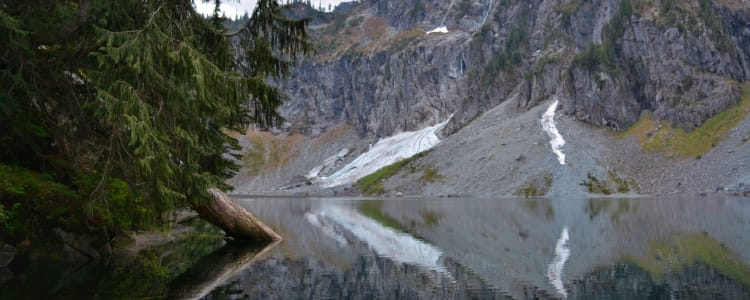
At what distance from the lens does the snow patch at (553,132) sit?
115 m

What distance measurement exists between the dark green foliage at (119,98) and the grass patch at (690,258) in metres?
12.7

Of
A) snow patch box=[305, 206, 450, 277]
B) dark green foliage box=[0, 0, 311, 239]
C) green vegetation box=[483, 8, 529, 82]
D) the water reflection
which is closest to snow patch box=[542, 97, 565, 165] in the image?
green vegetation box=[483, 8, 529, 82]

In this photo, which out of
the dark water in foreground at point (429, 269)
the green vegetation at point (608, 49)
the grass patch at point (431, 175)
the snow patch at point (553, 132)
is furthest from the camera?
the green vegetation at point (608, 49)

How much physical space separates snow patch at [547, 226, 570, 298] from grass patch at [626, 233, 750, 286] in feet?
7.48

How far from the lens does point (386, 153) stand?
573ft

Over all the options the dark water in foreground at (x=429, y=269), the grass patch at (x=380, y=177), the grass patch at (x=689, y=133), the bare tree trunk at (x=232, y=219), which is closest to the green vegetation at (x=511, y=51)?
the grass patch at (x=380, y=177)

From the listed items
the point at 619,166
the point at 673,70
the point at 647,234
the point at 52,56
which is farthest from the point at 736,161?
the point at 52,56

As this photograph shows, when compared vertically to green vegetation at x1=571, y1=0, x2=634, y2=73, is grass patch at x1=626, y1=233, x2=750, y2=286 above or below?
below

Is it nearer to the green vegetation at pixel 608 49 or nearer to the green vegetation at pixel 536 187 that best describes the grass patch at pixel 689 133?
the green vegetation at pixel 608 49

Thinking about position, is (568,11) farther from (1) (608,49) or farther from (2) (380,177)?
(2) (380,177)

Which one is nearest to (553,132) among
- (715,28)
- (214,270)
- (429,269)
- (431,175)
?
(431,175)

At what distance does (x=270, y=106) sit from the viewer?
57.9 feet

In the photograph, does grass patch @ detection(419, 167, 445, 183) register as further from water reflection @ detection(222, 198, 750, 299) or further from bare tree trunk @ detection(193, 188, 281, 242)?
bare tree trunk @ detection(193, 188, 281, 242)

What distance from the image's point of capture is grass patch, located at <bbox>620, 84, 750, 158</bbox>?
4414 inches
